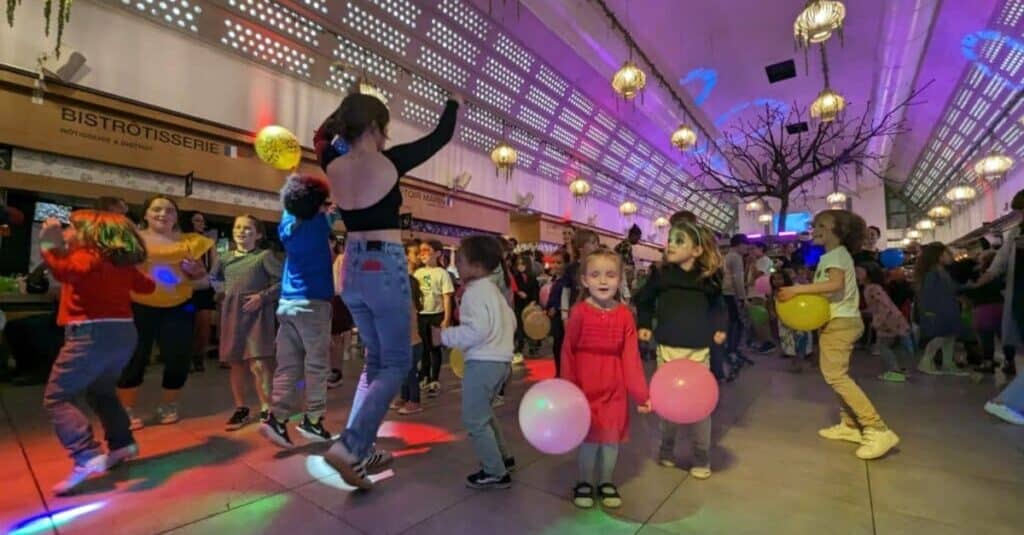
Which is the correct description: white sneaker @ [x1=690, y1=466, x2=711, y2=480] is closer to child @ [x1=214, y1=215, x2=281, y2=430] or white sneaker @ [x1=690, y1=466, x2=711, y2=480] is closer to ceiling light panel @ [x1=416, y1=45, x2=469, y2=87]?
child @ [x1=214, y1=215, x2=281, y2=430]

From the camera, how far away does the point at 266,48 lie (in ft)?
21.0

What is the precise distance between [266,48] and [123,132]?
7.16 feet

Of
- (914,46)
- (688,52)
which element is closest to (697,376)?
(688,52)

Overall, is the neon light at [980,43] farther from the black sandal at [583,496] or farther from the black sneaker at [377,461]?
the black sneaker at [377,461]

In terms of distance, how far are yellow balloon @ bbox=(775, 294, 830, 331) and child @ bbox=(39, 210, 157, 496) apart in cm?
373

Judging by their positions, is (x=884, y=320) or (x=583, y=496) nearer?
(x=583, y=496)

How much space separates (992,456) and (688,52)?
9258mm

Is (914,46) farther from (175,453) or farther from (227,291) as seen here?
(175,453)

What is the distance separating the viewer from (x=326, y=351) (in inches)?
99.0

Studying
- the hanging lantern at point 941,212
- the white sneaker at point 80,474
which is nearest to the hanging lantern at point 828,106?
the white sneaker at point 80,474

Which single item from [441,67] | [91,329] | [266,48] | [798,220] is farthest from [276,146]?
[798,220]

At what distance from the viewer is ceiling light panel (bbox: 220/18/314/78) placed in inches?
236

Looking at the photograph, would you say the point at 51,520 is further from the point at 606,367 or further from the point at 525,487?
the point at 606,367

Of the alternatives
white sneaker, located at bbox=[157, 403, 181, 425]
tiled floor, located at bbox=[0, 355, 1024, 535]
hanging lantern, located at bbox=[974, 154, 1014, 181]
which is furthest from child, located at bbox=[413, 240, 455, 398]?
hanging lantern, located at bbox=[974, 154, 1014, 181]
